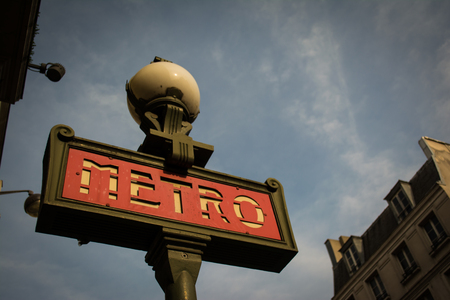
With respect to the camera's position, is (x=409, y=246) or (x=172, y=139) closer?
(x=172, y=139)

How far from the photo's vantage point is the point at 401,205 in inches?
866

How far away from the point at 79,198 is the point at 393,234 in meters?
21.8

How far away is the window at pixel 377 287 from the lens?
2104 cm

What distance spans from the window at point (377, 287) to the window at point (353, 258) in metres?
1.64

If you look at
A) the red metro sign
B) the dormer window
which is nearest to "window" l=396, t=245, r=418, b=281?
the dormer window

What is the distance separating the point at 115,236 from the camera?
11.1ft

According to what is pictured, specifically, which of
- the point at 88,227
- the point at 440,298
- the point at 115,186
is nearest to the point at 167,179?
the point at 115,186

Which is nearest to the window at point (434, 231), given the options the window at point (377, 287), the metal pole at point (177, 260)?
the window at point (377, 287)

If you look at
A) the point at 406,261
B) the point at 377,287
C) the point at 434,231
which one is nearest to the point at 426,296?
the point at 406,261

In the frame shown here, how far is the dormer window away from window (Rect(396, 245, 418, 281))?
179 centimetres

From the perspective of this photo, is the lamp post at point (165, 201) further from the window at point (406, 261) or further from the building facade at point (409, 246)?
the window at point (406, 261)

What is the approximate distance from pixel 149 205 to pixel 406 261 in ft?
67.7

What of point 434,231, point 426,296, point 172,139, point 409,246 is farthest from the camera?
point 409,246

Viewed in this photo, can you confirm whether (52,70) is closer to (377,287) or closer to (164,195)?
(164,195)
